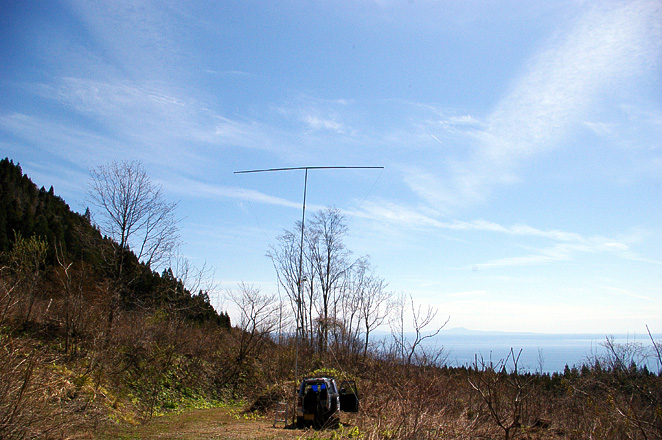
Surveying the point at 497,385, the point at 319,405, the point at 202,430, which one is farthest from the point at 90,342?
the point at 497,385

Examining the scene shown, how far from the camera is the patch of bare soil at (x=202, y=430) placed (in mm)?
11492

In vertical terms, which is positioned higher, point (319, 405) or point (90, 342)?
point (90, 342)

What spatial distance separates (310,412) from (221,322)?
84.7 ft

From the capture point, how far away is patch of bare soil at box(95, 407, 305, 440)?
11492mm

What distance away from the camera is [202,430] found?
13.3m

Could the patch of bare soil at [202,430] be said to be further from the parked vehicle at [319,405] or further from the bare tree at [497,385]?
the bare tree at [497,385]

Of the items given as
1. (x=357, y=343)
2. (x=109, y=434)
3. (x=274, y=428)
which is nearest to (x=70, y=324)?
(x=109, y=434)

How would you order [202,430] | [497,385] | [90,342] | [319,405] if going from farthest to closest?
1. [90,342]
2. [319,405]
3. [202,430]
4. [497,385]

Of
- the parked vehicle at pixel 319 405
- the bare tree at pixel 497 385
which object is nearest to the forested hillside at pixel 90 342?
the parked vehicle at pixel 319 405

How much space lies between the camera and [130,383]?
18359mm

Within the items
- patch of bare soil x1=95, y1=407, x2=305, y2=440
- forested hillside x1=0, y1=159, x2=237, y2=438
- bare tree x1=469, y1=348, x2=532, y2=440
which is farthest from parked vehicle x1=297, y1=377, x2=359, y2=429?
forested hillside x1=0, y1=159, x2=237, y2=438


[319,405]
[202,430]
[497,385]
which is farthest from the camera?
[319,405]

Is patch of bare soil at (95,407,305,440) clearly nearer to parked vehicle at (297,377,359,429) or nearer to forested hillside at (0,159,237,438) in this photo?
parked vehicle at (297,377,359,429)

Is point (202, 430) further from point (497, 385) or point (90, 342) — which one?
point (497, 385)
